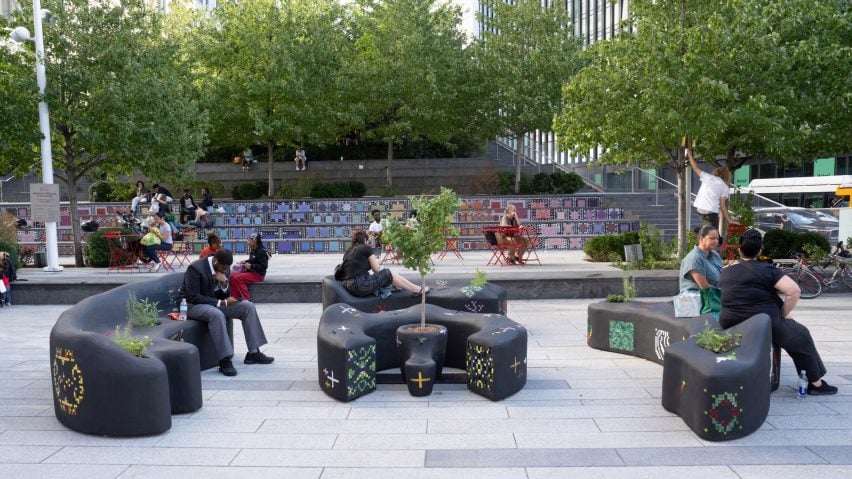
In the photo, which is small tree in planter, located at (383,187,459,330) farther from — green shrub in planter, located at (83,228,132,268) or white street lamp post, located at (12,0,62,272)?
green shrub in planter, located at (83,228,132,268)

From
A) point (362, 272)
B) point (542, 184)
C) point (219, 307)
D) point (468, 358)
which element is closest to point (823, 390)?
point (468, 358)

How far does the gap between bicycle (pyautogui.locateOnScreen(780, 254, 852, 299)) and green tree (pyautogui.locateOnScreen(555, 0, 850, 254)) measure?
2555 mm

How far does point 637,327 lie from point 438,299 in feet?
8.90

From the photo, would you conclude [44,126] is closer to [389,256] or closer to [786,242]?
[389,256]

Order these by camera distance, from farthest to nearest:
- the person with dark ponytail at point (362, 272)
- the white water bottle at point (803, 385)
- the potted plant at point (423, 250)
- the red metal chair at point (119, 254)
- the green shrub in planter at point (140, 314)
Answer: the red metal chair at point (119, 254)
the person with dark ponytail at point (362, 272)
the green shrub in planter at point (140, 314)
the potted plant at point (423, 250)
the white water bottle at point (803, 385)

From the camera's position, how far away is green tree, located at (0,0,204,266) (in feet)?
59.1

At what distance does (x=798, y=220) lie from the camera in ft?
74.3

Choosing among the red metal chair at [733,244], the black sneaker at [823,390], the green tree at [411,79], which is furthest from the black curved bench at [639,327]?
the green tree at [411,79]

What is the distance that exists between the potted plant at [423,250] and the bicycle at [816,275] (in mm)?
8134

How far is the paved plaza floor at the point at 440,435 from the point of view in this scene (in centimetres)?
528

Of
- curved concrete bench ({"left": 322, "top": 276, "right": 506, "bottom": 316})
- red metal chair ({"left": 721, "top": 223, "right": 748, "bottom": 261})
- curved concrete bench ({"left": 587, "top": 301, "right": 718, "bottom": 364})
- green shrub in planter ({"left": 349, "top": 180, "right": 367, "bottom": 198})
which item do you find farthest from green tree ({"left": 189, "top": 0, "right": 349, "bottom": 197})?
curved concrete bench ({"left": 587, "top": 301, "right": 718, "bottom": 364})

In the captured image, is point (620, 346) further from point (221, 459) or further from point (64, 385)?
point (64, 385)

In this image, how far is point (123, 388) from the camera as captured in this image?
5938 millimetres

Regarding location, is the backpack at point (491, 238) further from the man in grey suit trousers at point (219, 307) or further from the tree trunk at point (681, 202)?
the man in grey suit trousers at point (219, 307)
